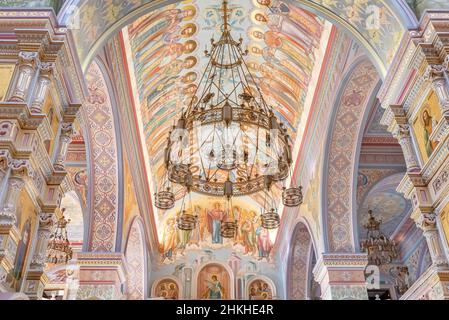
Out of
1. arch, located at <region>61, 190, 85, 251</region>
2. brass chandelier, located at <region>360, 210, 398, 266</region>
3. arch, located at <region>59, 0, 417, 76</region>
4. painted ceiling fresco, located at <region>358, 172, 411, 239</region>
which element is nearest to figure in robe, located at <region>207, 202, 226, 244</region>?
arch, located at <region>61, 190, 85, 251</region>

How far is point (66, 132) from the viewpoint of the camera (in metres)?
5.49

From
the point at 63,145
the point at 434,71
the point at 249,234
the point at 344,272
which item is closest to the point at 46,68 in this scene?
the point at 63,145

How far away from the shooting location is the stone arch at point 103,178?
379 inches

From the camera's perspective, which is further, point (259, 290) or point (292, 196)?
point (259, 290)

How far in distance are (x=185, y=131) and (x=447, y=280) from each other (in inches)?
162

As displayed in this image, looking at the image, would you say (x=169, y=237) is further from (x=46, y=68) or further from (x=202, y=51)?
(x=46, y=68)

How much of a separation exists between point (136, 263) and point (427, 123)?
11.8 meters

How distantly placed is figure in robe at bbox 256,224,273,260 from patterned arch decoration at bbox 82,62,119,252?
846 centimetres

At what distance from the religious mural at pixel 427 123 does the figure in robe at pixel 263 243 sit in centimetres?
1254

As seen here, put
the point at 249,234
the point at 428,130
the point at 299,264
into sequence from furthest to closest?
the point at 249,234 → the point at 299,264 → the point at 428,130

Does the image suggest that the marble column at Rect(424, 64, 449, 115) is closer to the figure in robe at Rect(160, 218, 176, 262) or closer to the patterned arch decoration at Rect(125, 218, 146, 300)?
the patterned arch decoration at Rect(125, 218, 146, 300)

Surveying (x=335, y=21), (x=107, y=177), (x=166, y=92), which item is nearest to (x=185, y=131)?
(x=335, y=21)

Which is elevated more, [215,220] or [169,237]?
[215,220]

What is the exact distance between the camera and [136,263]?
15.2m
